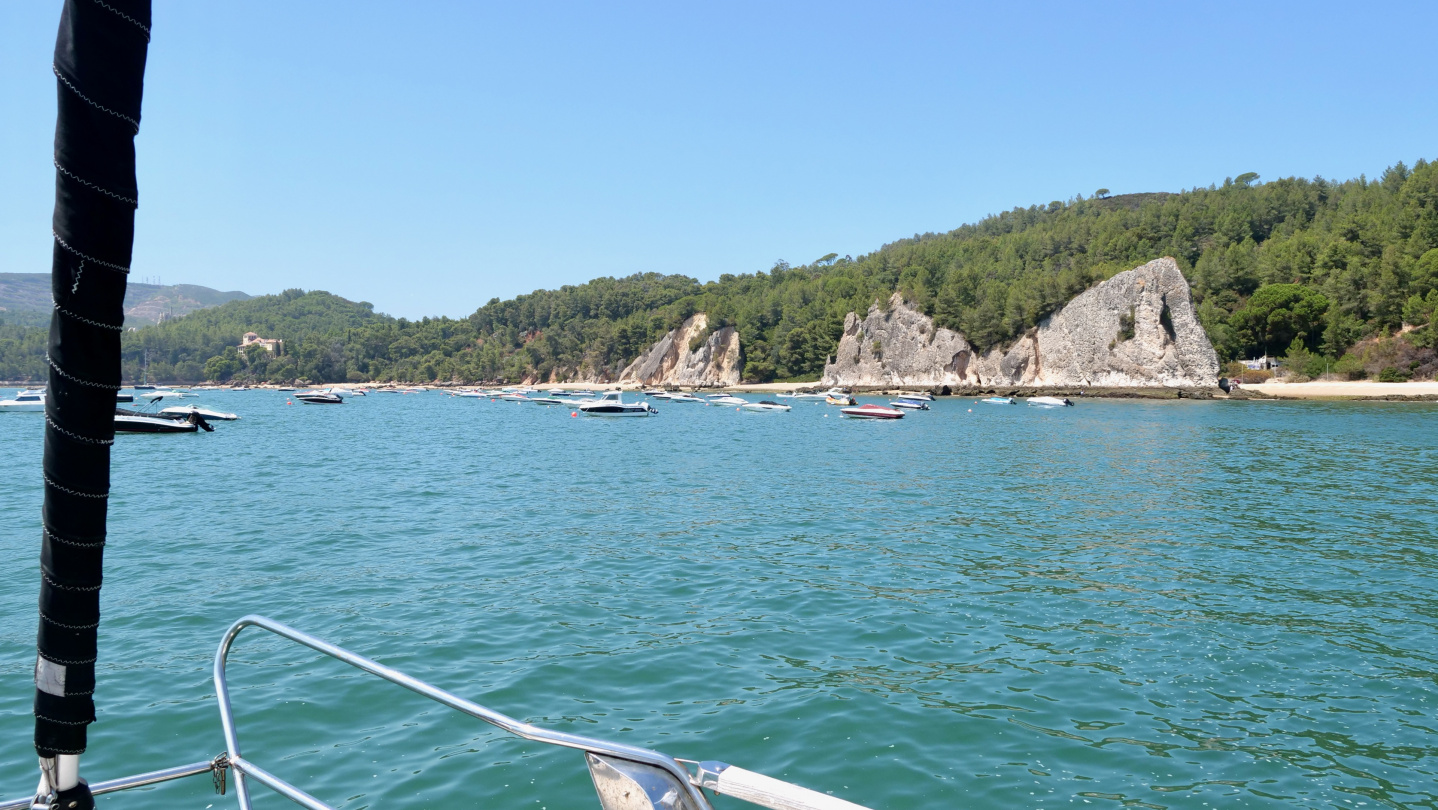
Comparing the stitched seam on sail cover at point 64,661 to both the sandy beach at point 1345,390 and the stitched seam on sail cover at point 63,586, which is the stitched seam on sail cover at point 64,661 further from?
the sandy beach at point 1345,390

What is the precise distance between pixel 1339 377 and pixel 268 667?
111941 mm

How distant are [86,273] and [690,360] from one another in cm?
16813

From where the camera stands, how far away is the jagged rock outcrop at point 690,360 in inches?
6594

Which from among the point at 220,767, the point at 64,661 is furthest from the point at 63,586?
the point at 220,767

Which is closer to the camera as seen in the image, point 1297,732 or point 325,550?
point 1297,732

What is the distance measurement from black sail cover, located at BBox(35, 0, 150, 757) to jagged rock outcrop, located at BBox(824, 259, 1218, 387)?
115m

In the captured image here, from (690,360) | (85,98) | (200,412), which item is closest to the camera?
(85,98)

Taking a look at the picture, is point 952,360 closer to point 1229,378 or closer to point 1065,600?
point 1229,378

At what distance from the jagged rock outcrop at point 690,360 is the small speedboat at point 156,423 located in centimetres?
11407

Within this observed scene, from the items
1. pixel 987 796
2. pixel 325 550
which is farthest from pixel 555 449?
pixel 987 796

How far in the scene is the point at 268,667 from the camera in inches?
402

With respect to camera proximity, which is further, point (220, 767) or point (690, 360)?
point (690, 360)

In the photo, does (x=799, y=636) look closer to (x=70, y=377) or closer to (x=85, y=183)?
(x=70, y=377)

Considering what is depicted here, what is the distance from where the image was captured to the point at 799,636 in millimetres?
11406
